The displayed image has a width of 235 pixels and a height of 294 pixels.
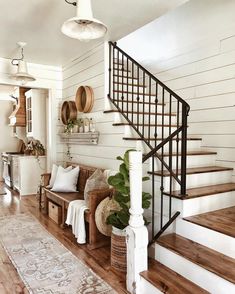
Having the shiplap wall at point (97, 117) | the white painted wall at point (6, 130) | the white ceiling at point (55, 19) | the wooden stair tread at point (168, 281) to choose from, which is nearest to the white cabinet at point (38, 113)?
the shiplap wall at point (97, 117)

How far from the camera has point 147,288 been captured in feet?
6.72

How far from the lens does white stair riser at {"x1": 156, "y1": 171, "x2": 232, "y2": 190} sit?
8.87 feet

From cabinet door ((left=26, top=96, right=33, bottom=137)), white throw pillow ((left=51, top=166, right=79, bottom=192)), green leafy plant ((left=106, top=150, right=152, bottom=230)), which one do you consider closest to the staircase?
green leafy plant ((left=106, top=150, right=152, bottom=230))

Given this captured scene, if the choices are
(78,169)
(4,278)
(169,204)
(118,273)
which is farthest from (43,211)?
(169,204)

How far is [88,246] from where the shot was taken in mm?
3008

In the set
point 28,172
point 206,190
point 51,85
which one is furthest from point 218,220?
point 28,172

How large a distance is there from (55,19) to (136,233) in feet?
8.46

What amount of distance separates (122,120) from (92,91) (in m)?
0.81

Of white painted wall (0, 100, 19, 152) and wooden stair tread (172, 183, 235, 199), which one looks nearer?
wooden stair tread (172, 183, 235, 199)

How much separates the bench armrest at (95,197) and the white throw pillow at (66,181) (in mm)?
1022

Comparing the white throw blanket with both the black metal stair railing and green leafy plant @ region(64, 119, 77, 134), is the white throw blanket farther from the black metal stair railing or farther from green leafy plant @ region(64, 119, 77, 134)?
green leafy plant @ region(64, 119, 77, 134)

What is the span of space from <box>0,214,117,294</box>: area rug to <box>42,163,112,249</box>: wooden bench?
0.33 meters

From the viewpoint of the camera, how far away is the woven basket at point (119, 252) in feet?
8.20

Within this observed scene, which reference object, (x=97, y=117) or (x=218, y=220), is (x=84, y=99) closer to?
(x=97, y=117)
